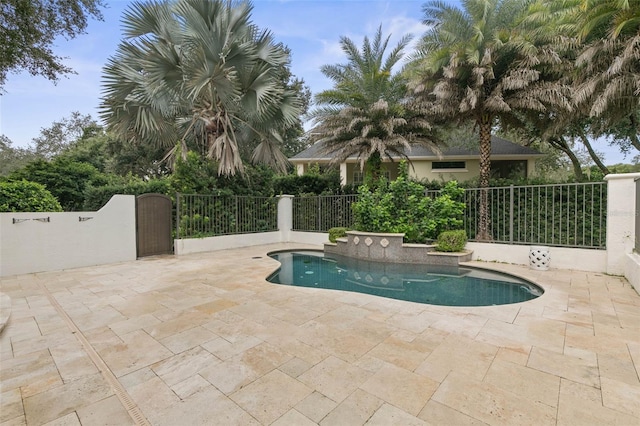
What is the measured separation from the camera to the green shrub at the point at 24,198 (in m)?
7.25

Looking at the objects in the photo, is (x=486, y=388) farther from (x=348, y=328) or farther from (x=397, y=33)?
(x=397, y=33)

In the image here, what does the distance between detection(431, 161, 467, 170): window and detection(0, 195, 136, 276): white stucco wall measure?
1345cm

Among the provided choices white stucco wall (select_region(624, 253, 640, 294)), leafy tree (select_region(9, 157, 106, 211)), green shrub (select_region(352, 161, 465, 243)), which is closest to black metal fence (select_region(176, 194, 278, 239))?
green shrub (select_region(352, 161, 465, 243))

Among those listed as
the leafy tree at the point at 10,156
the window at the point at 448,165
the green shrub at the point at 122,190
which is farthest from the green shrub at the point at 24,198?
the leafy tree at the point at 10,156

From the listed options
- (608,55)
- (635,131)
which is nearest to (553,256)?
(608,55)

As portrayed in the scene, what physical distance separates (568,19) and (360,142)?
655 cm

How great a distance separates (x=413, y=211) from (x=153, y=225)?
Answer: 8.34 metres

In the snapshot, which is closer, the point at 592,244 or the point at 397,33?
the point at 592,244

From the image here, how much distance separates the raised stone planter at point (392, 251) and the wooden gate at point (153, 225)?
19.8 feet

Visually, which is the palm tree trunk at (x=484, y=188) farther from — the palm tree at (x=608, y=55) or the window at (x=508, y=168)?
the window at (x=508, y=168)

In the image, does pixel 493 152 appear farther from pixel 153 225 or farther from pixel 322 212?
pixel 153 225

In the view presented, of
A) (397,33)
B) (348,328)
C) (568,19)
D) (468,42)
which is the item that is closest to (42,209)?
(348,328)

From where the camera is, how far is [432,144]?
1063 centimetres

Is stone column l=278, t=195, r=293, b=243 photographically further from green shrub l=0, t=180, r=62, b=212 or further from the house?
green shrub l=0, t=180, r=62, b=212
